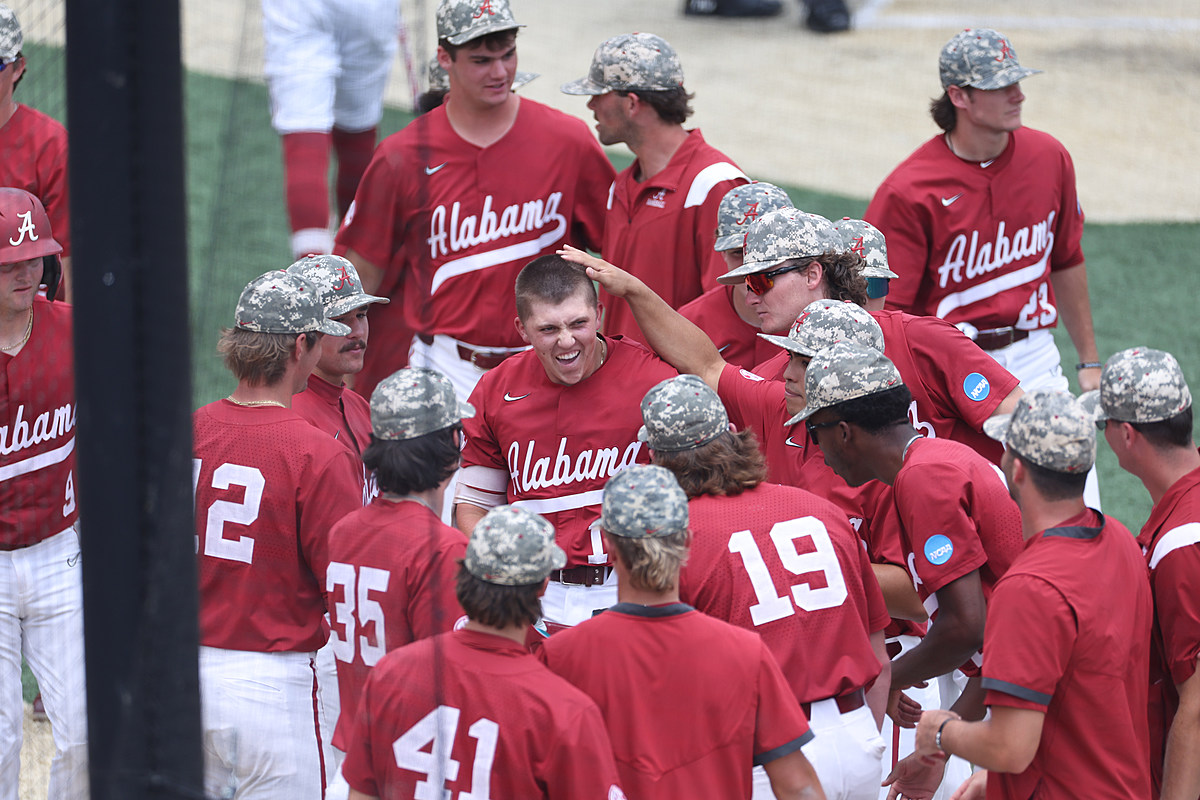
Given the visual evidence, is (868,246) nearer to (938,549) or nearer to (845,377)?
(845,377)

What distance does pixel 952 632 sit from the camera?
3029 millimetres

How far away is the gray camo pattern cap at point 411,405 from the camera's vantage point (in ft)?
8.23

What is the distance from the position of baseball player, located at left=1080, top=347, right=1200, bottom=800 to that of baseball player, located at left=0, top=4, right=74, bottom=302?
3.16 meters

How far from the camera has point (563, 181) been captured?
184 inches

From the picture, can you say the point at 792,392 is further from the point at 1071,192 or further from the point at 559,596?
the point at 1071,192

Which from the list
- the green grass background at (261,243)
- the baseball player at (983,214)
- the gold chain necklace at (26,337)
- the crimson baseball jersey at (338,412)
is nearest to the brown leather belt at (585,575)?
the crimson baseball jersey at (338,412)

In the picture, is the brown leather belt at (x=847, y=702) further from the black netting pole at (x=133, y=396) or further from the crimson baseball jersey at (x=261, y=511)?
the black netting pole at (x=133, y=396)

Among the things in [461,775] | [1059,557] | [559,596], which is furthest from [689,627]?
[559,596]

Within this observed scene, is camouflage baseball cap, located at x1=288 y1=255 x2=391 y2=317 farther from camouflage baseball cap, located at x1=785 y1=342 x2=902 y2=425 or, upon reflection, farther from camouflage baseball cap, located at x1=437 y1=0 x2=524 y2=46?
camouflage baseball cap, located at x1=437 y1=0 x2=524 y2=46

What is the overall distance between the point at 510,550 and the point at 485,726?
0.32m

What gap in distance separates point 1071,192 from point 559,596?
2.55 meters

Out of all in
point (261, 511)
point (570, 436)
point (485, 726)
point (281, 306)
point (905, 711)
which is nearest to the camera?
point (485, 726)

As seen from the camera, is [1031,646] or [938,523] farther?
[938,523]

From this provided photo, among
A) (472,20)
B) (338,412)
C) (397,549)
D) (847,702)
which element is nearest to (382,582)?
(397,549)
